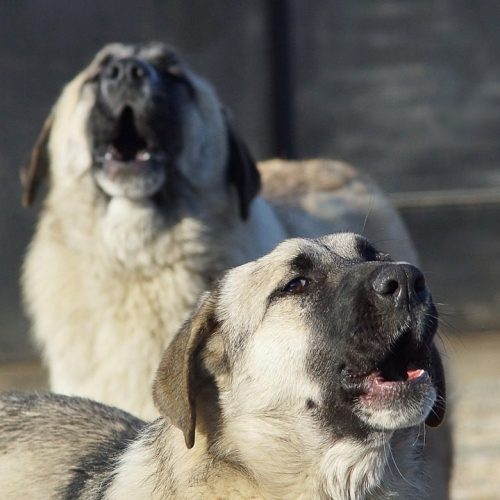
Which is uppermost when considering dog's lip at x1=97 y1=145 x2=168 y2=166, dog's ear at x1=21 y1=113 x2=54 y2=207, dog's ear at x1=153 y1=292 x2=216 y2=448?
dog's ear at x1=153 y1=292 x2=216 y2=448

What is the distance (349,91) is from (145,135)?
4.36m

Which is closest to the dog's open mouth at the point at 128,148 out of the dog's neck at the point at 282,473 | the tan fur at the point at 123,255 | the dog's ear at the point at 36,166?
the tan fur at the point at 123,255

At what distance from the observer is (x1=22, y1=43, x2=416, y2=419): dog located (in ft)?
21.0

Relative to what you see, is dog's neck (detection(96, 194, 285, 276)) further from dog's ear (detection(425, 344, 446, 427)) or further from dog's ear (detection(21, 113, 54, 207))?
dog's ear (detection(425, 344, 446, 427))

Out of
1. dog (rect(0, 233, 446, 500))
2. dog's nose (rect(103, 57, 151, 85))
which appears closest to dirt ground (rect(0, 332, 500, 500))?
dog's nose (rect(103, 57, 151, 85))

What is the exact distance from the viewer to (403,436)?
4324mm

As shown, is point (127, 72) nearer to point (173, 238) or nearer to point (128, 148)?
point (128, 148)

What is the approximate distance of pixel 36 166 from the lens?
7008 millimetres

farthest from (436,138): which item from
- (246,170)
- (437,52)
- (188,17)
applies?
(246,170)

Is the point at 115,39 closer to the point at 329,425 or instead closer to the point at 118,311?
the point at 118,311

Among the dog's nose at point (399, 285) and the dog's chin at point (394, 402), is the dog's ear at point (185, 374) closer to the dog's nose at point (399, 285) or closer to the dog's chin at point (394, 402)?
the dog's chin at point (394, 402)

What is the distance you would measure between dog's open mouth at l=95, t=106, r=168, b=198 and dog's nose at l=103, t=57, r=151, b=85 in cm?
15

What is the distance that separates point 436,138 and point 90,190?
481 cm

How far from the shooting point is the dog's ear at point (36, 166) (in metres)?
6.97
